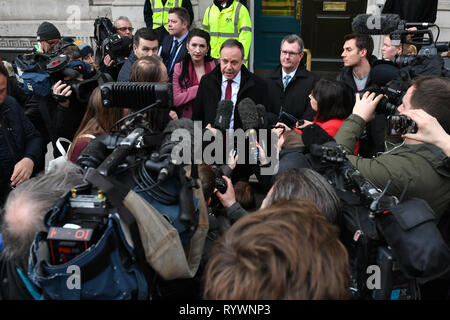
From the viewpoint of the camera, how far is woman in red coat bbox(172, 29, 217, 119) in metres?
3.87

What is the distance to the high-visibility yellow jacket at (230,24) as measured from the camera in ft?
18.9

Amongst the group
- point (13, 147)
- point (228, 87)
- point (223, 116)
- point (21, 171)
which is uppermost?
point (228, 87)

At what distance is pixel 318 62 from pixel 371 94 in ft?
16.2

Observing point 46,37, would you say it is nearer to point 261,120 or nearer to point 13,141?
point 13,141

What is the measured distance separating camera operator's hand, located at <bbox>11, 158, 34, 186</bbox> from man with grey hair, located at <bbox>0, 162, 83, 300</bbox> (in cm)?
137

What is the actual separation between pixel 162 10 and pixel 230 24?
135cm

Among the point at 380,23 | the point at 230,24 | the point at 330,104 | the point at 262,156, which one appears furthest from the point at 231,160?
the point at 230,24

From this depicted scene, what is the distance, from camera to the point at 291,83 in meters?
3.93

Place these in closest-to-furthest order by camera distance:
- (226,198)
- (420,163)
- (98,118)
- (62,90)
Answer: (420,163), (226,198), (98,118), (62,90)

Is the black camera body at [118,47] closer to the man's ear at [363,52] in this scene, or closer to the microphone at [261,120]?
the microphone at [261,120]

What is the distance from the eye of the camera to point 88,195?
136 centimetres

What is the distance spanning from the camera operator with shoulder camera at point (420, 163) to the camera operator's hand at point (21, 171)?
222 cm

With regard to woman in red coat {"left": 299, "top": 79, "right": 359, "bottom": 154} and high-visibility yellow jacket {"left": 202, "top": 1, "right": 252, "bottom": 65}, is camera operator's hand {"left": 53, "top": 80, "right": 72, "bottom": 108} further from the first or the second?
high-visibility yellow jacket {"left": 202, "top": 1, "right": 252, "bottom": 65}
